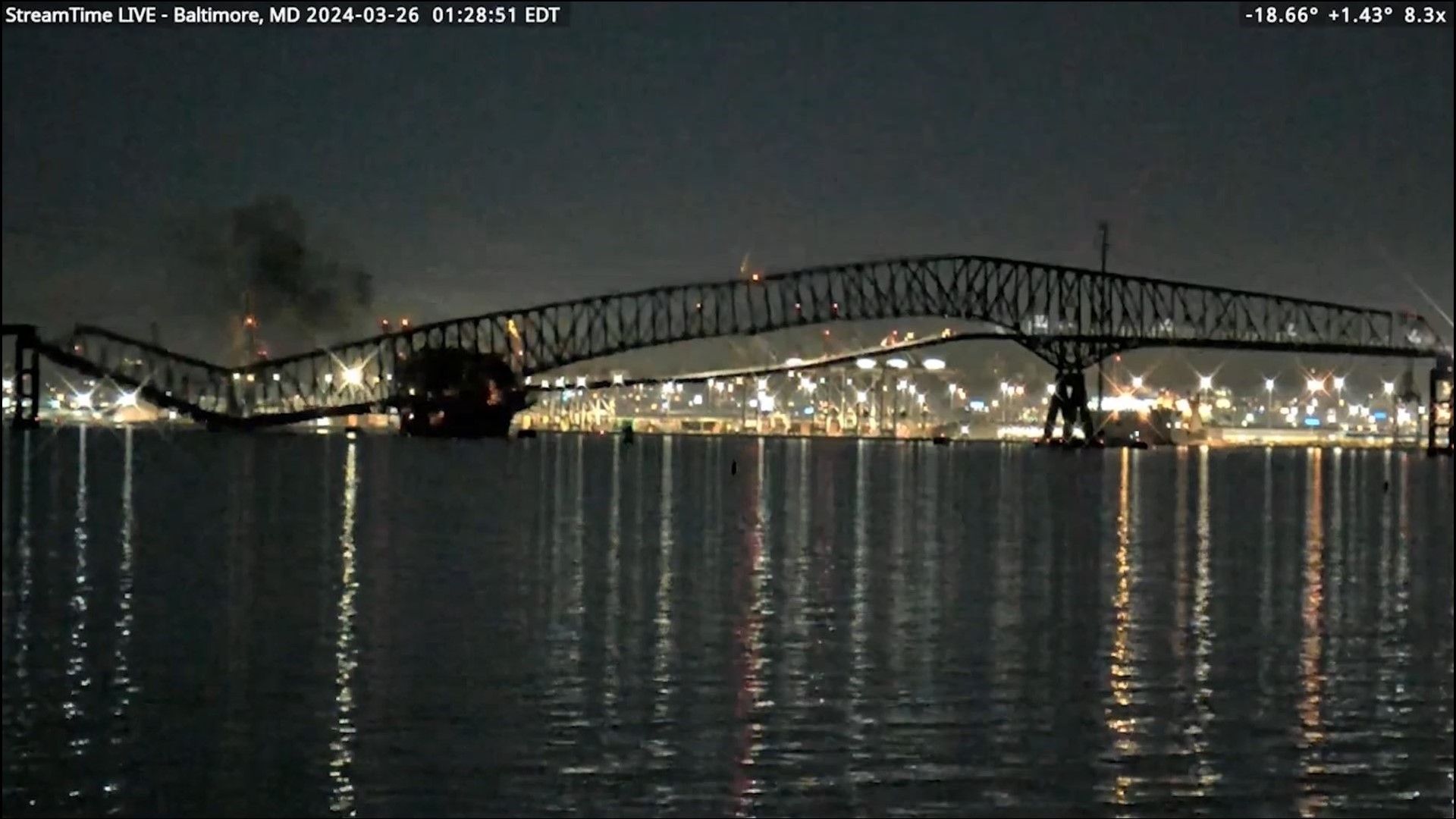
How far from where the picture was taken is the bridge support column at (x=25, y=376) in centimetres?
13612

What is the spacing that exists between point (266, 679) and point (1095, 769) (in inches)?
346

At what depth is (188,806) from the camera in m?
17.0

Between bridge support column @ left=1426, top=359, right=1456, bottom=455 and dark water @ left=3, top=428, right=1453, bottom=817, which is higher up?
bridge support column @ left=1426, top=359, right=1456, bottom=455

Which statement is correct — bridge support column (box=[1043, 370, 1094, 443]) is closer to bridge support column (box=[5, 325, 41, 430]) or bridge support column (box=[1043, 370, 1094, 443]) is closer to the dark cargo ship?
the dark cargo ship

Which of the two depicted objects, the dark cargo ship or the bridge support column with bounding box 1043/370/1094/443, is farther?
the dark cargo ship

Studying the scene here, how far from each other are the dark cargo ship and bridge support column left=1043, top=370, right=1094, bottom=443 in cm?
3496

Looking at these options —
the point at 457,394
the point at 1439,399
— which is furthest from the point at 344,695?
the point at 1439,399

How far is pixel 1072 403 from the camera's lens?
5556 inches

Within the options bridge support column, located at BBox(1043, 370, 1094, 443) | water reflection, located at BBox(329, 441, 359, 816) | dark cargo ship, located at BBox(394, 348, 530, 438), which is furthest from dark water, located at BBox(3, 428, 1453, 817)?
dark cargo ship, located at BBox(394, 348, 530, 438)

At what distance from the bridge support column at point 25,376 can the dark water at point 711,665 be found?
8707cm

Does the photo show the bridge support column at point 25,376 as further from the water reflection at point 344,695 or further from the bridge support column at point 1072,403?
the water reflection at point 344,695

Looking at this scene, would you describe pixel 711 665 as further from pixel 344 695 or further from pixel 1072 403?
pixel 1072 403

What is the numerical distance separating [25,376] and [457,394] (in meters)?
27.7

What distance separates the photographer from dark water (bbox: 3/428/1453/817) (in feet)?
58.9
